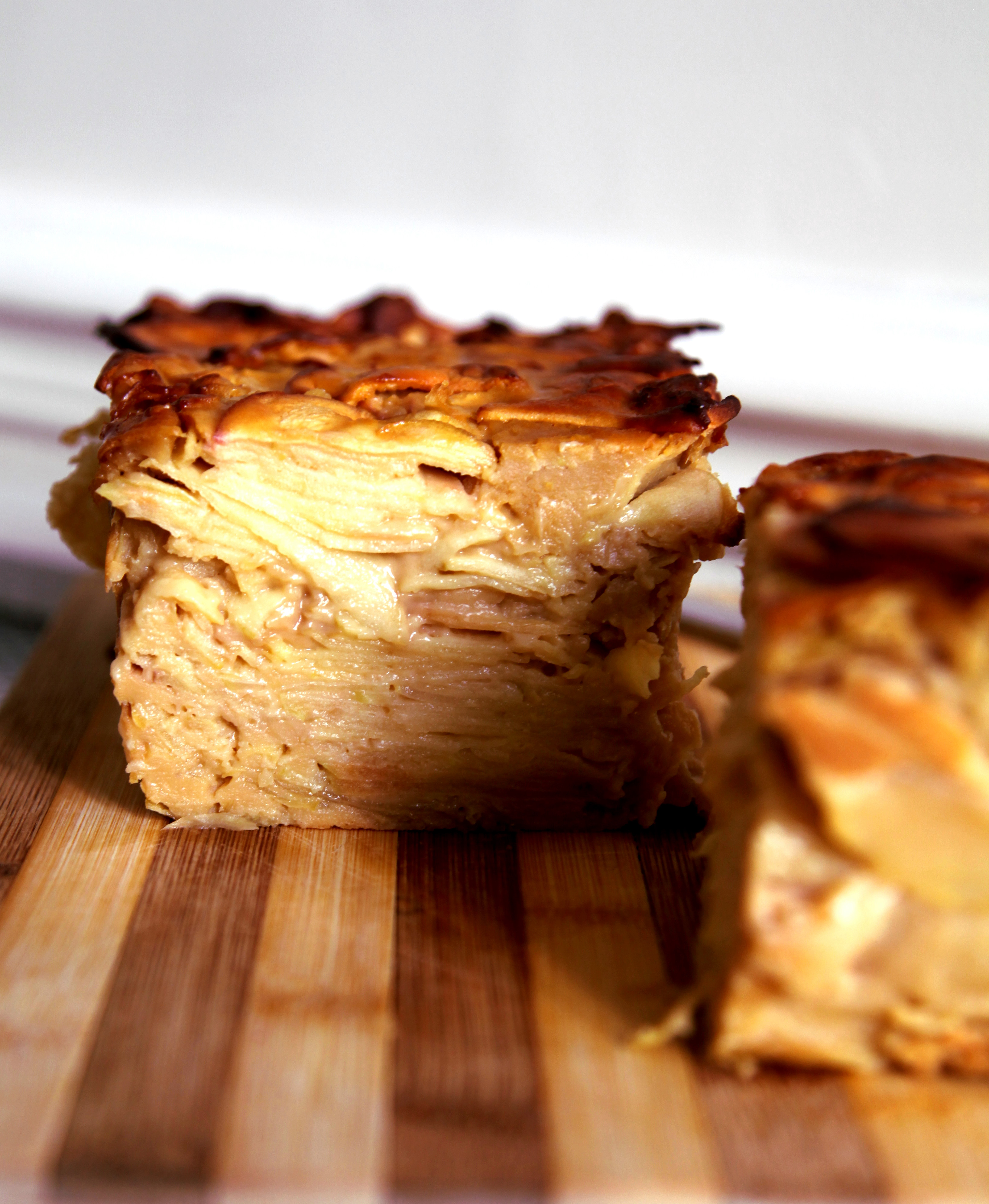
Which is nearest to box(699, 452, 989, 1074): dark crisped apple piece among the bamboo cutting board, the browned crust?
the browned crust

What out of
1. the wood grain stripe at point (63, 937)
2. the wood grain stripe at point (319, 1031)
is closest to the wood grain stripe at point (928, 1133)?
the wood grain stripe at point (319, 1031)

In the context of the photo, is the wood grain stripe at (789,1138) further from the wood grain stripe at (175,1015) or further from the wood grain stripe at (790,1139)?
the wood grain stripe at (175,1015)

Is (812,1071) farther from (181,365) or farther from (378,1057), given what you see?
(181,365)

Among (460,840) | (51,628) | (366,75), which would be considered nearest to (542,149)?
(366,75)

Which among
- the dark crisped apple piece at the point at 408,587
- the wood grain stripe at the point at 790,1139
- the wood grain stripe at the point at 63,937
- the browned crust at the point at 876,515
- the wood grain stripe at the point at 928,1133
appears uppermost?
the browned crust at the point at 876,515

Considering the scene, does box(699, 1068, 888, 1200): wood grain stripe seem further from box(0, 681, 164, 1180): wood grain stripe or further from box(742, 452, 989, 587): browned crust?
box(0, 681, 164, 1180): wood grain stripe

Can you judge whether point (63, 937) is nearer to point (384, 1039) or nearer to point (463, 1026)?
point (384, 1039)
